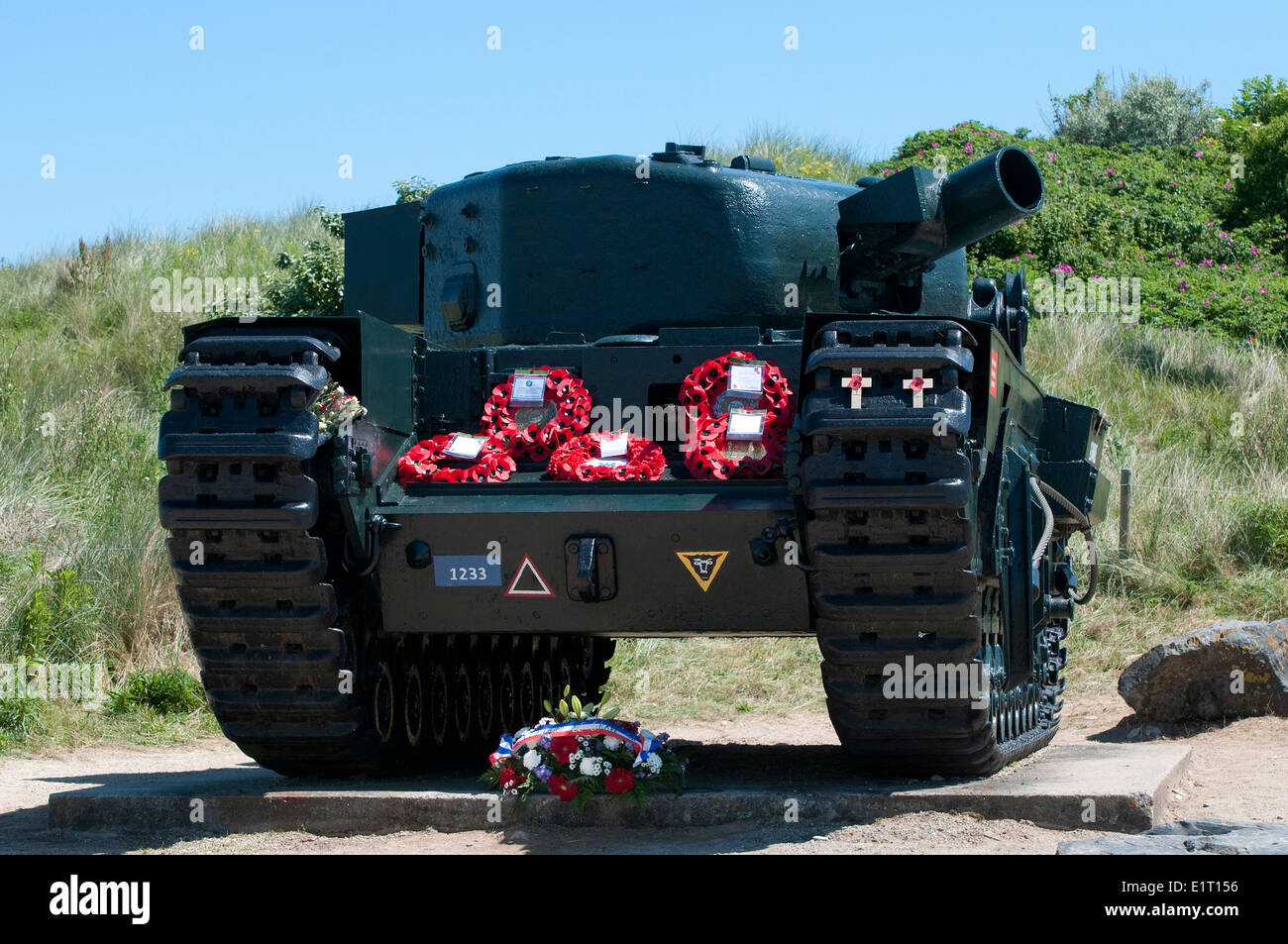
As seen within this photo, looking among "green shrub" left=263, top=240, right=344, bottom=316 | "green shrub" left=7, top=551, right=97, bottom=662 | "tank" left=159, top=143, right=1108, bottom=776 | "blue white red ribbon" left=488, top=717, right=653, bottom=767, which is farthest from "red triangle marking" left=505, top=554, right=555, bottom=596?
"green shrub" left=263, top=240, right=344, bottom=316

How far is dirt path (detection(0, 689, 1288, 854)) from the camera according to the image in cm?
574

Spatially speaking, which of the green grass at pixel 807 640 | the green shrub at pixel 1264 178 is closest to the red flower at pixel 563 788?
the green grass at pixel 807 640

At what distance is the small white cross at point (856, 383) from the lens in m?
5.64

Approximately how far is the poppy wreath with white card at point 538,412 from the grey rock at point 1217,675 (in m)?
4.66

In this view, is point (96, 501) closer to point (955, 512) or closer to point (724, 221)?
point (724, 221)

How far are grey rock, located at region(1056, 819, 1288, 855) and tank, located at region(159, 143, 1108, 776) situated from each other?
0.79 metres

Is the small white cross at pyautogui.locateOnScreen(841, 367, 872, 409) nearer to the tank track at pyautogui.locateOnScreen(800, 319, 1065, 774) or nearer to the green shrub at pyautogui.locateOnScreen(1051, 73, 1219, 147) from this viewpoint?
the tank track at pyautogui.locateOnScreen(800, 319, 1065, 774)

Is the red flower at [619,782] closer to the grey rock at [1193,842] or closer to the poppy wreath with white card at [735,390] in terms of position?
the poppy wreath with white card at [735,390]

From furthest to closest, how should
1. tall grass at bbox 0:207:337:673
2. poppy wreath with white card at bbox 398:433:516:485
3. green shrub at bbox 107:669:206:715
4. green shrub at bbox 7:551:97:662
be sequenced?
tall grass at bbox 0:207:337:673, green shrub at bbox 7:551:97:662, green shrub at bbox 107:669:206:715, poppy wreath with white card at bbox 398:433:516:485

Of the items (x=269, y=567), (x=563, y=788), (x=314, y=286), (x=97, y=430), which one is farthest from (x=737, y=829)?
(x=314, y=286)

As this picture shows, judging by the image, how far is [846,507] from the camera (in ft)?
18.4

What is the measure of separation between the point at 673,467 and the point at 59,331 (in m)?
16.2

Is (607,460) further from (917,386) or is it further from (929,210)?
(929,210)

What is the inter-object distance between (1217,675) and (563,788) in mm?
4963
